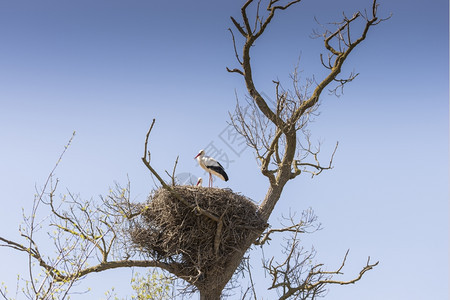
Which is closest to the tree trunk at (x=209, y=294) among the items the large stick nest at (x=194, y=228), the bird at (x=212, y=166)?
the large stick nest at (x=194, y=228)

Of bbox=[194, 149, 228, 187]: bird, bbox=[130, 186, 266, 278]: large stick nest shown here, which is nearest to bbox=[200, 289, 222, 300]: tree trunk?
bbox=[130, 186, 266, 278]: large stick nest

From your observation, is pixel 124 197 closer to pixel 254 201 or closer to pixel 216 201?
pixel 216 201

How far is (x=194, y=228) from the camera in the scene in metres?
7.99

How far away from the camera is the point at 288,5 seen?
907cm

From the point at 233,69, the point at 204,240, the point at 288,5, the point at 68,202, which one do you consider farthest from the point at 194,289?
the point at 288,5

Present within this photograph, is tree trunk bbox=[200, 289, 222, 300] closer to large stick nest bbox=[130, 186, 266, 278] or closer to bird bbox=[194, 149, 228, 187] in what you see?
large stick nest bbox=[130, 186, 266, 278]

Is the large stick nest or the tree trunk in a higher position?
the large stick nest

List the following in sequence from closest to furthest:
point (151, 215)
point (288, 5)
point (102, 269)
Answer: point (102, 269), point (151, 215), point (288, 5)

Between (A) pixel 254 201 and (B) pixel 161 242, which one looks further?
(A) pixel 254 201

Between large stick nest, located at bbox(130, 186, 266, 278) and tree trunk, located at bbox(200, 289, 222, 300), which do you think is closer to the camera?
large stick nest, located at bbox(130, 186, 266, 278)

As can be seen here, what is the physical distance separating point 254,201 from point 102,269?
2568 mm

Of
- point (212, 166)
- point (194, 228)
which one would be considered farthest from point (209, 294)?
point (212, 166)

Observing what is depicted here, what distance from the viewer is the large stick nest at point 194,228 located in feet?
26.1

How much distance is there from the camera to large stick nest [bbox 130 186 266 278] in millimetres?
7949
